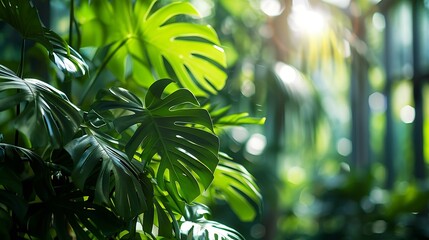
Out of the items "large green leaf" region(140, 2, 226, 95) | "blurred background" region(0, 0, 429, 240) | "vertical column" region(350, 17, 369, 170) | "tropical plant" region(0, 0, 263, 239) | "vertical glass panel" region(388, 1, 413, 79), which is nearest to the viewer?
"tropical plant" region(0, 0, 263, 239)

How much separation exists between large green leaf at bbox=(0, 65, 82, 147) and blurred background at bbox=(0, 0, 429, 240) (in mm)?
754

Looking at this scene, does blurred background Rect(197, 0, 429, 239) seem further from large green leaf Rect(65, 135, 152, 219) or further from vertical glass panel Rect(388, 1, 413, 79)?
large green leaf Rect(65, 135, 152, 219)

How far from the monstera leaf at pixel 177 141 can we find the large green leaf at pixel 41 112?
0.45 ft

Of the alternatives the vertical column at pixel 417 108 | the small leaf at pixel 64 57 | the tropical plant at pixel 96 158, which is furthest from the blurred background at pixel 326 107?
the small leaf at pixel 64 57

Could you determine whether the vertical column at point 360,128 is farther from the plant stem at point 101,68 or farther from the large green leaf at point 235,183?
the plant stem at point 101,68

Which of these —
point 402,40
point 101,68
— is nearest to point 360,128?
point 402,40

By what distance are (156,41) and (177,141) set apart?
64 centimetres

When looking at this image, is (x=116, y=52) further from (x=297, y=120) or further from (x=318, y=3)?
(x=318, y=3)

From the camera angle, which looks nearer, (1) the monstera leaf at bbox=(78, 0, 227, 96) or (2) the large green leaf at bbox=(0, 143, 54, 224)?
(2) the large green leaf at bbox=(0, 143, 54, 224)

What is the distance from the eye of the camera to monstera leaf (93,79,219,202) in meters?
1.29

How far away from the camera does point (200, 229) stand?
1.42 metres

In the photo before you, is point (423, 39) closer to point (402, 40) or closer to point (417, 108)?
point (402, 40)

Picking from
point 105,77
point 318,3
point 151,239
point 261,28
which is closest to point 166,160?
point 151,239

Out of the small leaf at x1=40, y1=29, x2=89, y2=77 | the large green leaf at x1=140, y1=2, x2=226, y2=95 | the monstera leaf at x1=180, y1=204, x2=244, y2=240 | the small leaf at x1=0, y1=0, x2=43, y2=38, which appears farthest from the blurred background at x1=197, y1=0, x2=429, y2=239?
the small leaf at x1=0, y1=0, x2=43, y2=38
